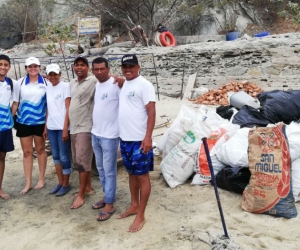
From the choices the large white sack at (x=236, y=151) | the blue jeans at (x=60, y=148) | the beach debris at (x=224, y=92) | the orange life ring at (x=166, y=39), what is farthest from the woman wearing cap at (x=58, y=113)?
the orange life ring at (x=166, y=39)

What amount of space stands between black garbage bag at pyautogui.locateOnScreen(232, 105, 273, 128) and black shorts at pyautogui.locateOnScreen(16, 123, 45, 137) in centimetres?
212

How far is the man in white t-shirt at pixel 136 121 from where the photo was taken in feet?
8.39

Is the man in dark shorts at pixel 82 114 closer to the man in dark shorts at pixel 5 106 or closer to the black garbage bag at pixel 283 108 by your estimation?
the man in dark shorts at pixel 5 106

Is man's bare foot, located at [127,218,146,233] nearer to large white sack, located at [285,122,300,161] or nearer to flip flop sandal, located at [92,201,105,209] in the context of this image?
flip flop sandal, located at [92,201,105,209]

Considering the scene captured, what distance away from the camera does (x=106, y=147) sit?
285 centimetres

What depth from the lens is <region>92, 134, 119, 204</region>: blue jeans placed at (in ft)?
9.36

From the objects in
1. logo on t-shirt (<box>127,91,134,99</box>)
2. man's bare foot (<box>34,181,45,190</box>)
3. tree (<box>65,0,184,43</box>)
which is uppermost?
tree (<box>65,0,184,43</box>)

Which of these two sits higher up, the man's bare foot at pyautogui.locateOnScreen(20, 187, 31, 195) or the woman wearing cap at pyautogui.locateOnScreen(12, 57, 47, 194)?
the woman wearing cap at pyautogui.locateOnScreen(12, 57, 47, 194)

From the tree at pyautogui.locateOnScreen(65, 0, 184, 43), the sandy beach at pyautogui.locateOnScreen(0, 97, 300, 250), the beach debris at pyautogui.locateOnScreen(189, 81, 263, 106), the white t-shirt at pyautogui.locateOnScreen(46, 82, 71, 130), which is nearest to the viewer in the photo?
the sandy beach at pyautogui.locateOnScreen(0, 97, 300, 250)

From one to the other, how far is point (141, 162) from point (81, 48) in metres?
12.8

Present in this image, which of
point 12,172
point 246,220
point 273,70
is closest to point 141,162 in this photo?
point 246,220

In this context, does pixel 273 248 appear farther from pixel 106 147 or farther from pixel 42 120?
pixel 42 120

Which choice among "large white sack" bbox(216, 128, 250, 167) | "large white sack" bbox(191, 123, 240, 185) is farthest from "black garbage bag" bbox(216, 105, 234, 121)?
"large white sack" bbox(216, 128, 250, 167)

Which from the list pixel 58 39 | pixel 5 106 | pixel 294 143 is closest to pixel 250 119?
pixel 294 143
